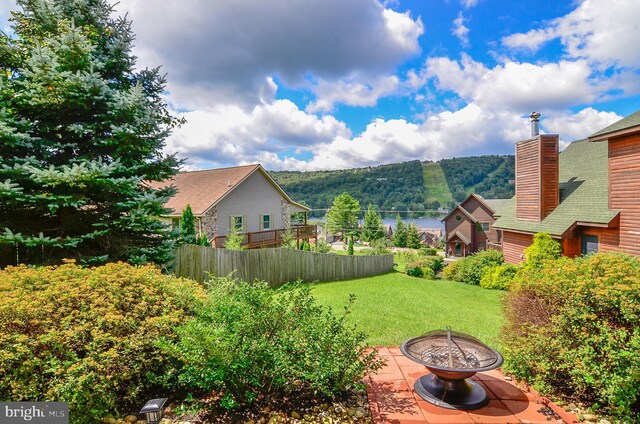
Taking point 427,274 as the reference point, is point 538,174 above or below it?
above

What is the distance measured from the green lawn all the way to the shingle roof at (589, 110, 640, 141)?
670 cm

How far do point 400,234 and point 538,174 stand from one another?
27.3 m

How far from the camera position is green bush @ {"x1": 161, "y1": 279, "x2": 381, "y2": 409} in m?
3.06

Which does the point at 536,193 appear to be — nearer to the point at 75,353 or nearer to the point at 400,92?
the point at 400,92

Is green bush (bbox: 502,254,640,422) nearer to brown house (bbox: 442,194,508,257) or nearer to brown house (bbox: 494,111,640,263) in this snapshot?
brown house (bbox: 494,111,640,263)

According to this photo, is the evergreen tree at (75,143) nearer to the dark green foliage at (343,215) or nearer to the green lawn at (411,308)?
the green lawn at (411,308)

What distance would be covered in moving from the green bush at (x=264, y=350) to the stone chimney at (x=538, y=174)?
14352 millimetres

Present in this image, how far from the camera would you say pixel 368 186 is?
2510 inches

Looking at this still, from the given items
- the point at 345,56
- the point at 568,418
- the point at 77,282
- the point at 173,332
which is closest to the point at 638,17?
the point at 345,56

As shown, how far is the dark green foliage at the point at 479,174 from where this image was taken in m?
53.4

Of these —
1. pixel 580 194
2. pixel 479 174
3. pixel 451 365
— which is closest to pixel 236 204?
pixel 451 365

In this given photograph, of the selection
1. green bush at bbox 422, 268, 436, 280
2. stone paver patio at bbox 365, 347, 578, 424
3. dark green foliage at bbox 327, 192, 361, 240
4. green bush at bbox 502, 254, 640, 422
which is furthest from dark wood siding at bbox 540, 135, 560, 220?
dark green foliage at bbox 327, 192, 361, 240

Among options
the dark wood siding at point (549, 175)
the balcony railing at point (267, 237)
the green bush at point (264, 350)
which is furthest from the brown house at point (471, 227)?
the green bush at point (264, 350)

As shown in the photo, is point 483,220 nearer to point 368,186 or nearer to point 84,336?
point 84,336
